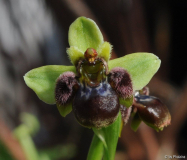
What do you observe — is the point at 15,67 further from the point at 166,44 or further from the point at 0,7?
the point at 166,44

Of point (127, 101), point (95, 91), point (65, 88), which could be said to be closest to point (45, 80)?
point (65, 88)

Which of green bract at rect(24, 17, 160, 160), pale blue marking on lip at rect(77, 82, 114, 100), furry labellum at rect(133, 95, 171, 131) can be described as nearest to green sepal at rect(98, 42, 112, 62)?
green bract at rect(24, 17, 160, 160)

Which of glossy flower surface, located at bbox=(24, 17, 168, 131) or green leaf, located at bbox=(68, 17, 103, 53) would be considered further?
green leaf, located at bbox=(68, 17, 103, 53)

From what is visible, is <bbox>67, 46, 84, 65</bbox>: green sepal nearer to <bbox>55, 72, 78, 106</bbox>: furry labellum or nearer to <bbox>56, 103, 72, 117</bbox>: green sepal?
<bbox>55, 72, 78, 106</bbox>: furry labellum

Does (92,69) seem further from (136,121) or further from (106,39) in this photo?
(106,39)

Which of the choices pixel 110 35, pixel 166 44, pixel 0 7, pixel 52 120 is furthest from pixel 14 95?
pixel 166 44

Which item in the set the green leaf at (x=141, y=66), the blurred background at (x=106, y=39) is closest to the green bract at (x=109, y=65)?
the green leaf at (x=141, y=66)

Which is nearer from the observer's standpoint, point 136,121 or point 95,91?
point 95,91
